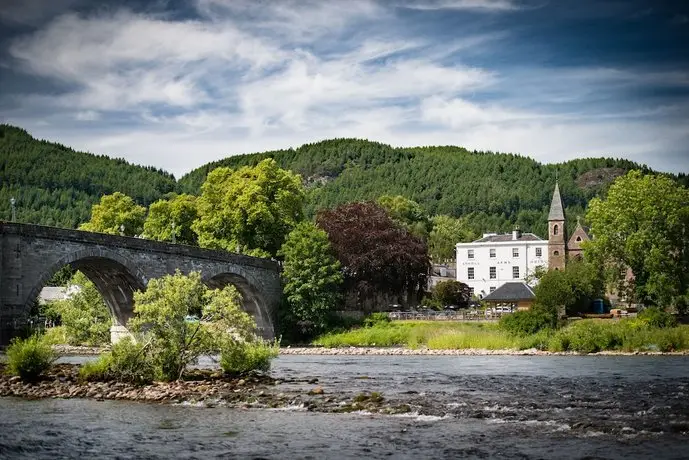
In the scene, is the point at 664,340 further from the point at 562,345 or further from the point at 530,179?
the point at 530,179

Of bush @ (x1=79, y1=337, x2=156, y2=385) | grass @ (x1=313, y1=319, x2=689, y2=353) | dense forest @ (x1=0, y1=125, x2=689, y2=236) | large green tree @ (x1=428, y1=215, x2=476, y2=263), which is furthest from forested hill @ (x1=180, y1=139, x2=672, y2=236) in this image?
bush @ (x1=79, y1=337, x2=156, y2=385)

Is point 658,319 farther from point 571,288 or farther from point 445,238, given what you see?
point 445,238

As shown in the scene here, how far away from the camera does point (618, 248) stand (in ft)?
224

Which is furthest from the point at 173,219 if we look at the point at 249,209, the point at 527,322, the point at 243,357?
the point at 243,357

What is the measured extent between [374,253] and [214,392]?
134 feet

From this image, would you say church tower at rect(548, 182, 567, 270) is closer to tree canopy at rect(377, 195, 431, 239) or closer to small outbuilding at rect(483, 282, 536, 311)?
small outbuilding at rect(483, 282, 536, 311)

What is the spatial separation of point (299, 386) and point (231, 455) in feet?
45.0

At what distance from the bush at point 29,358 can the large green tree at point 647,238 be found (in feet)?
148

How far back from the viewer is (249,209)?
230ft

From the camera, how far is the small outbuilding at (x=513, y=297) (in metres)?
71.5

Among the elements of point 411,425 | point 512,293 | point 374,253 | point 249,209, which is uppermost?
point 249,209

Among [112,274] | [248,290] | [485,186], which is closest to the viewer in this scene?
[112,274]

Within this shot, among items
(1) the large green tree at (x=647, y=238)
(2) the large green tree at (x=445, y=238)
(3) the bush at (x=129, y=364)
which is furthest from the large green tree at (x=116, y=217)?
(3) the bush at (x=129, y=364)

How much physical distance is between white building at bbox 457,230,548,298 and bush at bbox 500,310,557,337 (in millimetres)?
29252
